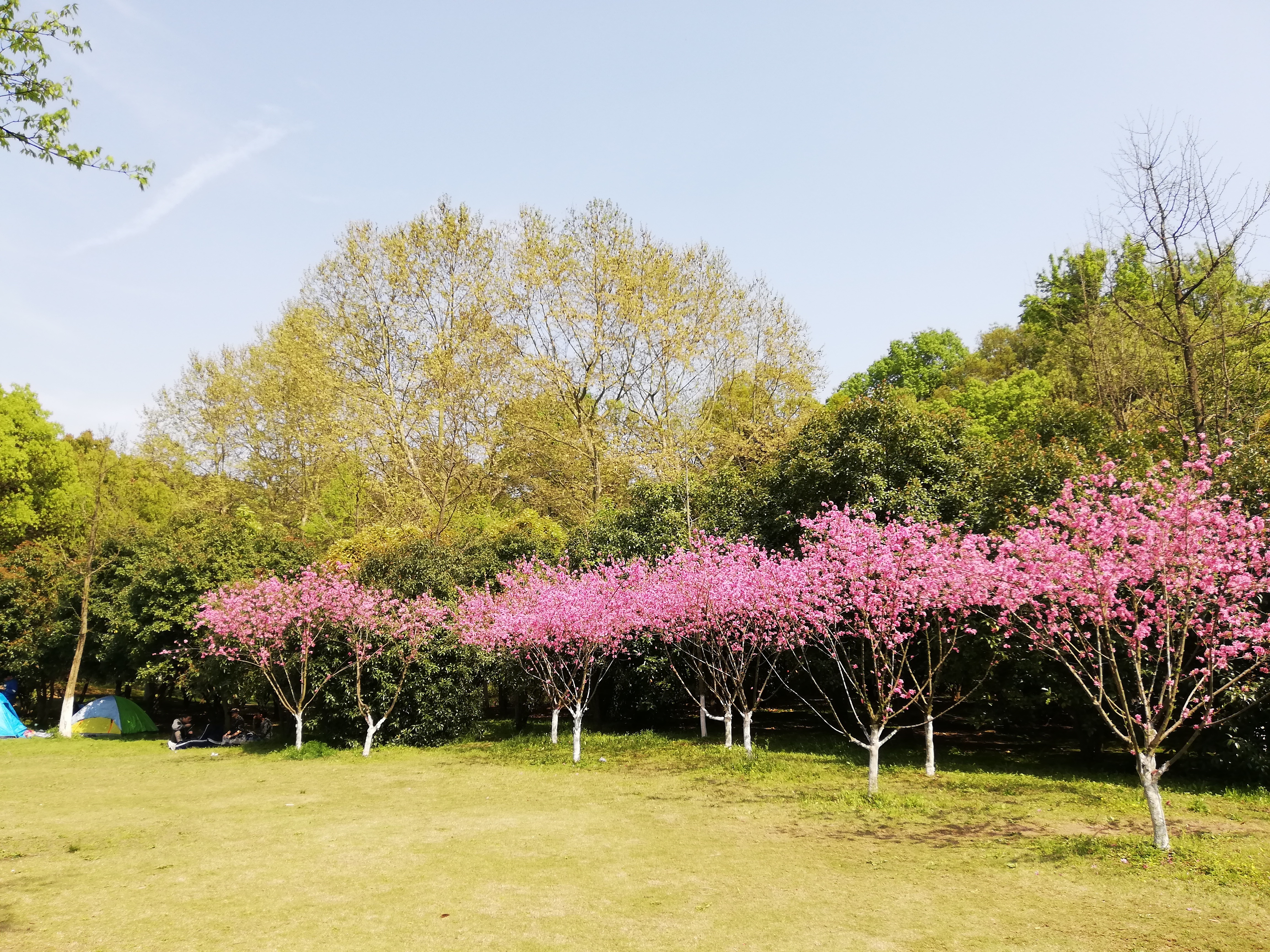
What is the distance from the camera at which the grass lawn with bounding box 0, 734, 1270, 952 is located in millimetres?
8023

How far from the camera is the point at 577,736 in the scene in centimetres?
2083

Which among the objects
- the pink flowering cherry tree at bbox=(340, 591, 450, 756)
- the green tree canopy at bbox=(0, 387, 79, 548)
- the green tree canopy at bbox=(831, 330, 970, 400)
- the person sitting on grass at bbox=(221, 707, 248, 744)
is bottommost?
the person sitting on grass at bbox=(221, 707, 248, 744)

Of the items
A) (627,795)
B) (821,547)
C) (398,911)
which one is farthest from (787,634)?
(398,911)

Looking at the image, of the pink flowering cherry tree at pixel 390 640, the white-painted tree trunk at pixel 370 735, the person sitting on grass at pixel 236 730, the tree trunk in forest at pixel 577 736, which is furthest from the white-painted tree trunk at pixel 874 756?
the person sitting on grass at pixel 236 730

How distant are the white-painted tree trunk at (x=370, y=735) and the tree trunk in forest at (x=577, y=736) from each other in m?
5.70

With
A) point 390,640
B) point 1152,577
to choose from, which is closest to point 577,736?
point 390,640

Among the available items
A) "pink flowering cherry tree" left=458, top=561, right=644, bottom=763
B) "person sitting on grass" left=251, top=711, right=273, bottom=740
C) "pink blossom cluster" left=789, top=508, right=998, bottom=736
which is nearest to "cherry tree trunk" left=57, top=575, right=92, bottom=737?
"person sitting on grass" left=251, top=711, right=273, bottom=740

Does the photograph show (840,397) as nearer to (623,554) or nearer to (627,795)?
(623,554)

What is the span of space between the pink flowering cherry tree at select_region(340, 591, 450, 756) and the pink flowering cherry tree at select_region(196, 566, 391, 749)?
0.09 metres

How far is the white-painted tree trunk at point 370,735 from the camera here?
22.5m

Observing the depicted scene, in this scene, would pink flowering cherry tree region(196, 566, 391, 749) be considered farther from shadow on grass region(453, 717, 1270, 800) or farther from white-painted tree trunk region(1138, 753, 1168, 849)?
white-painted tree trunk region(1138, 753, 1168, 849)

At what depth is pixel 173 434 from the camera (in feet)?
141

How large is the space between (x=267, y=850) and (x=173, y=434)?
37715 mm

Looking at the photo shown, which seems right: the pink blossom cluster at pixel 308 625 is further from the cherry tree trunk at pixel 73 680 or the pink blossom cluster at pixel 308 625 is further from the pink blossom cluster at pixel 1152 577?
the pink blossom cluster at pixel 1152 577
